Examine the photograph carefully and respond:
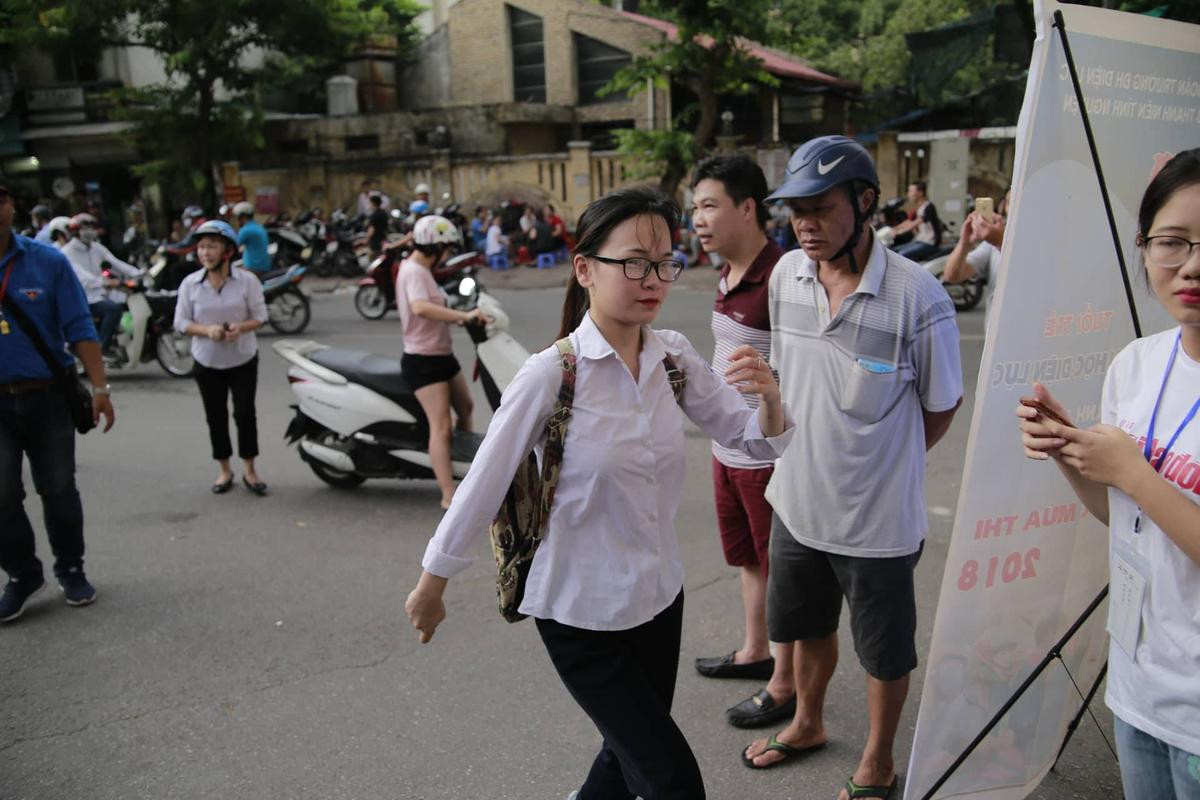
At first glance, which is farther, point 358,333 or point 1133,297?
point 358,333

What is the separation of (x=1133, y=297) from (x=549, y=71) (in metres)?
25.4

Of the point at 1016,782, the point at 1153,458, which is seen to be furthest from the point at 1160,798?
the point at 1016,782

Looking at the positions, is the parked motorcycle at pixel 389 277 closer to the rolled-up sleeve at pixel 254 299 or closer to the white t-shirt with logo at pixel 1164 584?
the rolled-up sleeve at pixel 254 299

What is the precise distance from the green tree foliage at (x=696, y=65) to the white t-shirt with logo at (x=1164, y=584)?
1444cm

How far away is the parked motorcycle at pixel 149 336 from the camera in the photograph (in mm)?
9445

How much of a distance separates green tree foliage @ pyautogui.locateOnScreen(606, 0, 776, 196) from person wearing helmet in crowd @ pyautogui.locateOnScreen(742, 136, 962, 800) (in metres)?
13.5

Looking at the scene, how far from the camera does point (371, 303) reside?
44.2 feet

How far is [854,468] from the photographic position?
2553mm

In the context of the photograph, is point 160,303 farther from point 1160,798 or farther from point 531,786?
point 1160,798

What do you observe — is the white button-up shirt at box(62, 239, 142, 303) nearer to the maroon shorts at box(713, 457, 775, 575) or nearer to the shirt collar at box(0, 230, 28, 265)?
the shirt collar at box(0, 230, 28, 265)

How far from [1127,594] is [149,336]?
9.66 meters

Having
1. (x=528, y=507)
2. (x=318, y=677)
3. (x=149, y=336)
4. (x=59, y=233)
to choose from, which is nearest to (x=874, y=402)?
(x=528, y=507)

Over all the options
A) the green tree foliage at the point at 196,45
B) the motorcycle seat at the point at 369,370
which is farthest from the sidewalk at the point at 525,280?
the motorcycle seat at the point at 369,370

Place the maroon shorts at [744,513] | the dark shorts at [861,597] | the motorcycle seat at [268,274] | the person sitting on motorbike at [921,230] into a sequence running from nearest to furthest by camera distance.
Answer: the dark shorts at [861,597]
the maroon shorts at [744,513]
the person sitting on motorbike at [921,230]
the motorcycle seat at [268,274]
